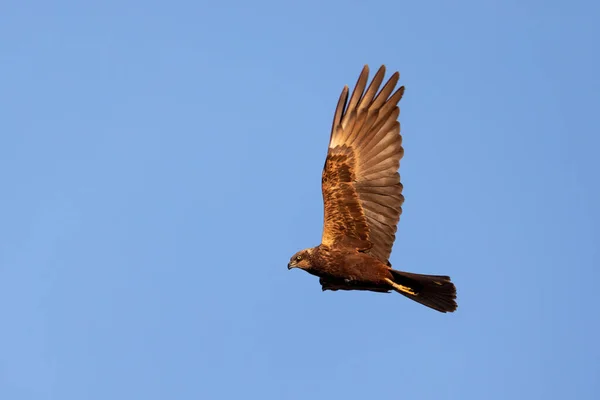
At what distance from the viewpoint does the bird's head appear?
13.7 meters

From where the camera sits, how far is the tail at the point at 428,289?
42.5 ft

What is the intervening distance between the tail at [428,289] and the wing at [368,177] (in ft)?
1.76

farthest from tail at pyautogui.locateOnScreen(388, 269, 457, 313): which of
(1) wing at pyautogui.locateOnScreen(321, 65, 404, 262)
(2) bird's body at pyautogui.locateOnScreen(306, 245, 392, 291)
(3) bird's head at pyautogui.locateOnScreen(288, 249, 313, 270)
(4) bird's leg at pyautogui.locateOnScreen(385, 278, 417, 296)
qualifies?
(3) bird's head at pyautogui.locateOnScreen(288, 249, 313, 270)

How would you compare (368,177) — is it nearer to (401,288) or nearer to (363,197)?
(363,197)

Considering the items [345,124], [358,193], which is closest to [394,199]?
[358,193]

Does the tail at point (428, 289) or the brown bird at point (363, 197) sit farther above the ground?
the brown bird at point (363, 197)

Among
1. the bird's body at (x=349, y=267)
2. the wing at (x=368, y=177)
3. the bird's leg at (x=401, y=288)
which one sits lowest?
the bird's leg at (x=401, y=288)

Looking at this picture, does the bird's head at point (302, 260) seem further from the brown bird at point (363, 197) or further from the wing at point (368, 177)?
the wing at point (368, 177)

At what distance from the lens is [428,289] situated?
43.2 feet

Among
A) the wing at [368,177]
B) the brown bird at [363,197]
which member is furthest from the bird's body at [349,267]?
the wing at [368,177]

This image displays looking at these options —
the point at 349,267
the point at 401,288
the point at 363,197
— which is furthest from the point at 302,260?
the point at 401,288

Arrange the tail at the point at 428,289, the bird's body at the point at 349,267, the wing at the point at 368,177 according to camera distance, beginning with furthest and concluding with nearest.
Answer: the wing at the point at 368,177, the bird's body at the point at 349,267, the tail at the point at 428,289

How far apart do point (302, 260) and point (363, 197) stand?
150 cm

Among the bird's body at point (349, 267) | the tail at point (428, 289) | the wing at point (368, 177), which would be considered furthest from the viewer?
the wing at point (368, 177)
